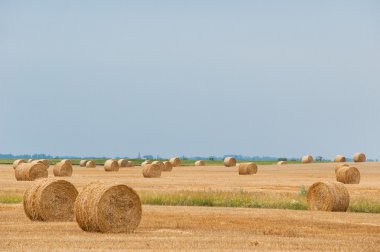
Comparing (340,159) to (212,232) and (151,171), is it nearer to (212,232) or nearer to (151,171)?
(151,171)

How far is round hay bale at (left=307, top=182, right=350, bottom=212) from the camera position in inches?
1123

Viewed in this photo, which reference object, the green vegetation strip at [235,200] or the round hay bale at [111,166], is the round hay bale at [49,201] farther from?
the round hay bale at [111,166]

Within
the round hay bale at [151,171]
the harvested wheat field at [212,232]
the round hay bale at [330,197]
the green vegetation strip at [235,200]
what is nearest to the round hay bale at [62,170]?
the round hay bale at [151,171]

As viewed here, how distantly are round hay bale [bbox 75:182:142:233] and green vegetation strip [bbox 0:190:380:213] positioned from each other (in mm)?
9887

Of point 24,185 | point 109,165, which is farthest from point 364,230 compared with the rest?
point 109,165

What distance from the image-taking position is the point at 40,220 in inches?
953

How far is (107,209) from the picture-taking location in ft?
67.6

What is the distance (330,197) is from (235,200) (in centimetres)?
458

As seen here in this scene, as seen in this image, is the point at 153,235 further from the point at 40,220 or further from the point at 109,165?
the point at 109,165

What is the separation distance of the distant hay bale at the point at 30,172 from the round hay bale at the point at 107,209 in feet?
87.4

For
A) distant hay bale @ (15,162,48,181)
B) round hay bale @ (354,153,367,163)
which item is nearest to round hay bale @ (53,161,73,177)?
distant hay bale @ (15,162,48,181)

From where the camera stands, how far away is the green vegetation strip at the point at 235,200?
99.1ft

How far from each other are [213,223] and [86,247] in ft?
22.8

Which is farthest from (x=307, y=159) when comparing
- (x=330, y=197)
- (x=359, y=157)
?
(x=330, y=197)
